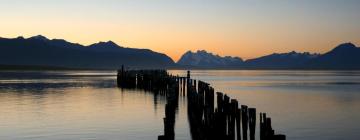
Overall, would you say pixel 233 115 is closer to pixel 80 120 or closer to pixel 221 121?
pixel 221 121

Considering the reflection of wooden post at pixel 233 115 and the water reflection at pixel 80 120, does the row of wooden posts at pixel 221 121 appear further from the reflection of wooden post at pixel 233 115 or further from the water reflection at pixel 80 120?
the water reflection at pixel 80 120

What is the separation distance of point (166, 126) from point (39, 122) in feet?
39.6

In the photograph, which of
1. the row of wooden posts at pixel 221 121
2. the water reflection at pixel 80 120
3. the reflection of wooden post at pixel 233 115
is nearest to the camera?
the row of wooden posts at pixel 221 121

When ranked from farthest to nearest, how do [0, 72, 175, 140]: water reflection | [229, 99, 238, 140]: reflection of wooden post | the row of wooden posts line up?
[0, 72, 175, 140]: water reflection < [229, 99, 238, 140]: reflection of wooden post < the row of wooden posts

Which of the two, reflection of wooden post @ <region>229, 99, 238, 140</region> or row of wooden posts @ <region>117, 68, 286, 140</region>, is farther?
reflection of wooden post @ <region>229, 99, 238, 140</region>

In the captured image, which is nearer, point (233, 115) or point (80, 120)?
point (233, 115)

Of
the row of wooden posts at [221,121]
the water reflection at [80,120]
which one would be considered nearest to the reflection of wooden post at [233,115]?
the row of wooden posts at [221,121]

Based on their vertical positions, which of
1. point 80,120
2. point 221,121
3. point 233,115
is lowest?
point 80,120

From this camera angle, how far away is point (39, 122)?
26594 millimetres

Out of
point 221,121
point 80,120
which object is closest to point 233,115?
point 221,121

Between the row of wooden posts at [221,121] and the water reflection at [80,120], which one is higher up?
the row of wooden posts at [221,121]

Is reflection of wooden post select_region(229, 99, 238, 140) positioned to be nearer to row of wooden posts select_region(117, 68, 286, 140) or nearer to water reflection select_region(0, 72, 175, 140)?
row of wooden posts select_region(117, 68, 286, 140)

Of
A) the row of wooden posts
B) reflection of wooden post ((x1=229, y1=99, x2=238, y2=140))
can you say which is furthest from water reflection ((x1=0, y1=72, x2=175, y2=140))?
reflection of wooden post ((x1=229, y1=99, x2=238, y2=140))

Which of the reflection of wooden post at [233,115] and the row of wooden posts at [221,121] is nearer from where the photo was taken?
the row of wooden posts at [221,121]
